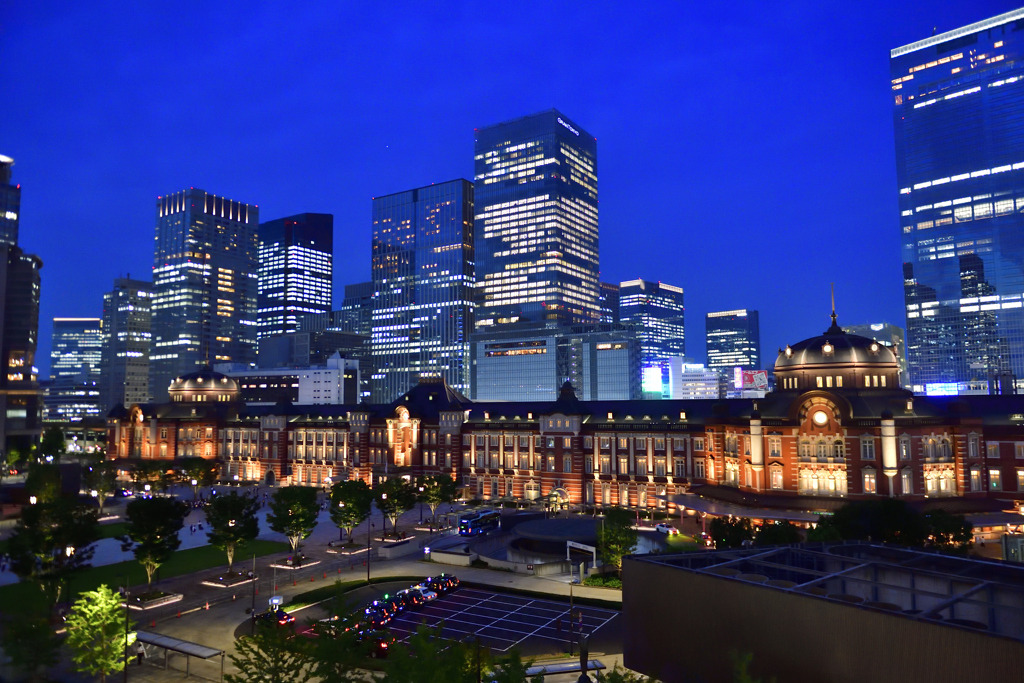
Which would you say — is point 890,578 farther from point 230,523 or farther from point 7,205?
point 7,205

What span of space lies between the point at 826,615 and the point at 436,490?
65856mm

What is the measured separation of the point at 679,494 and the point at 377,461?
179 ft

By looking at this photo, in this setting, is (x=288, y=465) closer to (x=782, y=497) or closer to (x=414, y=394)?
(x=414, y=394)

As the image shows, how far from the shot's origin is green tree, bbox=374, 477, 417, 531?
77625 mm

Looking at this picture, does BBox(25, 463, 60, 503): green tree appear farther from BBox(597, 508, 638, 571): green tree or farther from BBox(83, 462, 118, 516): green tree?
BBox(597, 508, 638, 571): green tree

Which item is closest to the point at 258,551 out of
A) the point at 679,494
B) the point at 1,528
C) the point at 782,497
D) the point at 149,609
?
the point at 149,609

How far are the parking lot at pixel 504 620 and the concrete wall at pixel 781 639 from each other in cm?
1394

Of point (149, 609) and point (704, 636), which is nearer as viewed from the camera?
point (704, 636)

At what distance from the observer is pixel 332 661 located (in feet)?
83.0

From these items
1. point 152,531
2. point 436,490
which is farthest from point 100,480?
point 152,531

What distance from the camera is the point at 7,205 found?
584ft

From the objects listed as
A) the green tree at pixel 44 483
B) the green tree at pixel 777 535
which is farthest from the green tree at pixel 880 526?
the green tree at pixel 44 483

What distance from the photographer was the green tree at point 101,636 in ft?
112

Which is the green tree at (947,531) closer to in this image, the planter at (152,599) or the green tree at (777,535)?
the green tree at (777,535)
